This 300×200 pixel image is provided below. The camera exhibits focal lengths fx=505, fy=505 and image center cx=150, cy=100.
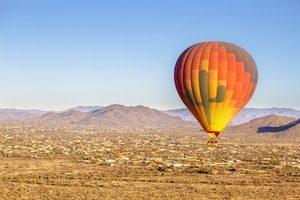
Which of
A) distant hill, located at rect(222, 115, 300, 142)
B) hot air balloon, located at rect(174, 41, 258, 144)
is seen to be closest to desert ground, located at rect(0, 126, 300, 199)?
hot air balloon, located at rect(174, 41, 258, 144)

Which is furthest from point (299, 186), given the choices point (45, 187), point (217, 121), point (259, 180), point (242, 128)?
point (242, 128)

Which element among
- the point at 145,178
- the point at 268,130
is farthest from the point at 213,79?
the point at 268,130

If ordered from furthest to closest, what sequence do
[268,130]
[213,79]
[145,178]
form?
[268,130] < [145,178] < [213,79]

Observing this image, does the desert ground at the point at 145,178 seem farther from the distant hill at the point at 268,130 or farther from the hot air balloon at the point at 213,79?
the distant hill at the point at 268,130

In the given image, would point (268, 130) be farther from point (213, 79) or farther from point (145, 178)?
point (213, 79)

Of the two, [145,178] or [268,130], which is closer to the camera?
[145,178]

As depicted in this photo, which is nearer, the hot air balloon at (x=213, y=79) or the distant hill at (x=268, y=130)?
the hot air balloon at (x=213, y=79)

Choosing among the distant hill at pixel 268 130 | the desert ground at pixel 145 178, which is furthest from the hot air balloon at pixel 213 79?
the distant hill at pixel 268 130

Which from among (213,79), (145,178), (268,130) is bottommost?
(145,178)

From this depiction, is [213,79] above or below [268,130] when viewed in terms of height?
above

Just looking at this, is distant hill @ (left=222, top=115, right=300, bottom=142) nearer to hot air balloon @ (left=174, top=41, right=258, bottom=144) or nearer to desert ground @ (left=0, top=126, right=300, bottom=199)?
desert ground @ (left=0, top=126, right=300, bottom=199)
